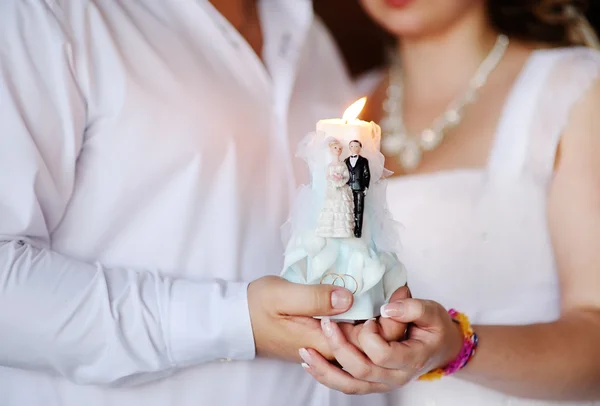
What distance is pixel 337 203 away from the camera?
98 centimetres

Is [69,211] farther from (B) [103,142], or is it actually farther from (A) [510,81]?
(A) [510,81]

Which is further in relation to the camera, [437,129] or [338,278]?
[437,129]

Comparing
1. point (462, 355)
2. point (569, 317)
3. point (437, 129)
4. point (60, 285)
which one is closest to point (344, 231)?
point (462, 355)

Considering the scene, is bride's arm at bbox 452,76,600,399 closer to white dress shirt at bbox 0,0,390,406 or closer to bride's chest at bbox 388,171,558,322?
bride's chest at bbox 388,171,558,322

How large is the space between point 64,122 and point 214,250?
0.39 m

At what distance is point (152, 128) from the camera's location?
1.26 metres

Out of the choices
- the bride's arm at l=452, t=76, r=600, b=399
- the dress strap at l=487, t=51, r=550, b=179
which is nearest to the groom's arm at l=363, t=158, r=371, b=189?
the bride's arm at l=452, t=76, r=600, b=399

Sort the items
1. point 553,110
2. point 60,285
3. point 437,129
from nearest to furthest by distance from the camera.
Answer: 1. point 60,285
2. point 553,110
3. point 437,129

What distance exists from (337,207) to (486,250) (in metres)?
0.72

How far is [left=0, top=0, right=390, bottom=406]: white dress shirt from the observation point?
1.10m

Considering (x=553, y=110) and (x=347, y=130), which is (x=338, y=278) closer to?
(x=347, y=130)

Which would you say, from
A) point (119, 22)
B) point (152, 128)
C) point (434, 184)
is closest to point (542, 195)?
point (434, 184)

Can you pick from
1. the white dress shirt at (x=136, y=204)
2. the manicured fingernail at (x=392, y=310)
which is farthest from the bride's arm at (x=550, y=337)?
the white dress shirt at (x=136, y=204)

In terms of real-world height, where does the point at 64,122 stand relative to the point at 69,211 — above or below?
above
